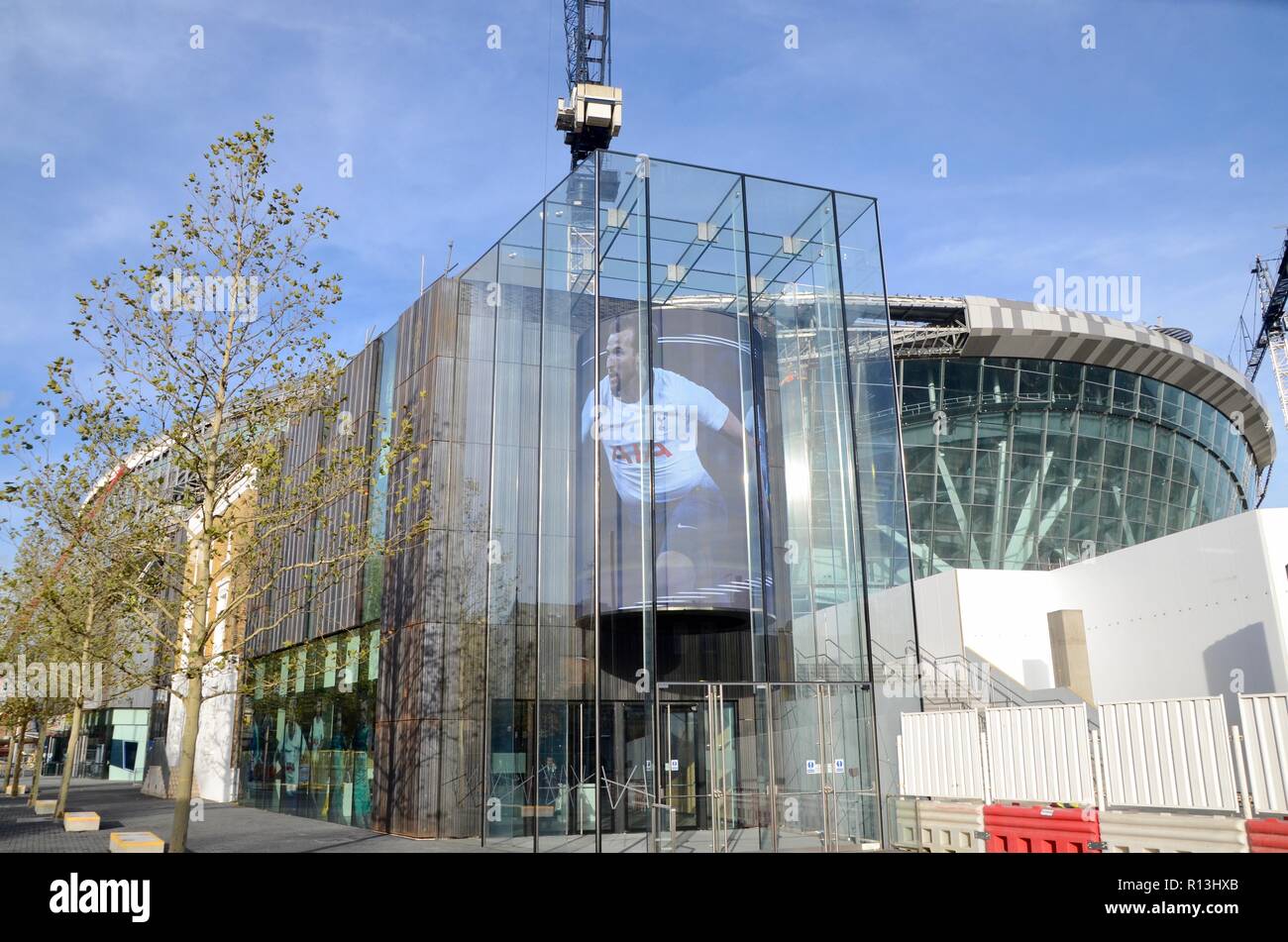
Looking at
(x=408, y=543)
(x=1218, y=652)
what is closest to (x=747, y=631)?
(x=408, y=543)

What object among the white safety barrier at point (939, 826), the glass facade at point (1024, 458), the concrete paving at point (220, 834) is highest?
the glass facade at point (1024, 458)

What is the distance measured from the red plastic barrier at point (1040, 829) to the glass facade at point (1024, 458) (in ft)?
102

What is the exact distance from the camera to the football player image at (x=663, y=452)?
19.2m

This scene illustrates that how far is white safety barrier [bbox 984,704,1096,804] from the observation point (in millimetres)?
12602

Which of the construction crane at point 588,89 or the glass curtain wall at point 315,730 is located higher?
the construction crane at point 588,89

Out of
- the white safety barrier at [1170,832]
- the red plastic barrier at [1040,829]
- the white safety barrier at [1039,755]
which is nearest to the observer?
the white safety barrier at [1170,832]

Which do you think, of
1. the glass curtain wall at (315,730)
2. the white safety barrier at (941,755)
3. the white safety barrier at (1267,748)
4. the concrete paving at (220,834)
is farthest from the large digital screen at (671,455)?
the white safety barrier at (1267,748)

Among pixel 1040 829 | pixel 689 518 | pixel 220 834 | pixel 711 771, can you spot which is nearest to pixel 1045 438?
pixel 689 518

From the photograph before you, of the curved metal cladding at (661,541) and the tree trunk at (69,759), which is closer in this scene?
the curved metal cladding at (661,541)

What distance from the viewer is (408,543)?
2403 cm

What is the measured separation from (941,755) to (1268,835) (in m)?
6.72

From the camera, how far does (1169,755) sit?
11055mm

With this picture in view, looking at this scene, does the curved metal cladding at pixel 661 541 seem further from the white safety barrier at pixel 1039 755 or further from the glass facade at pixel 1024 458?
the glass facade at pixel 1024 458

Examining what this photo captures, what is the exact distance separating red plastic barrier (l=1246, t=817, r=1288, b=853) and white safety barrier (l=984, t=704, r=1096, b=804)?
278 centimetres
